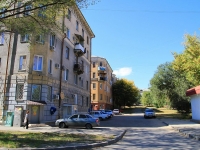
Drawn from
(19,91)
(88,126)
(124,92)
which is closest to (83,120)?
(88,126)

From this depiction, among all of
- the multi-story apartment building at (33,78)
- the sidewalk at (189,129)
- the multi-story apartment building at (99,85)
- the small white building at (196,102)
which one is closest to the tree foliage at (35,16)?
the multi-story apartment building at (33,78)

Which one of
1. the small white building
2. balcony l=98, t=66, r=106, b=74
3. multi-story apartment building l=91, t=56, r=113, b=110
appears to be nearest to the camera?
the small white building

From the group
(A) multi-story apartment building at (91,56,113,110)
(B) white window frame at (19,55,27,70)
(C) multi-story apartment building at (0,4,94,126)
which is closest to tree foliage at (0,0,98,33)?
(C) multi-story apartment building at (0,4,94,126)

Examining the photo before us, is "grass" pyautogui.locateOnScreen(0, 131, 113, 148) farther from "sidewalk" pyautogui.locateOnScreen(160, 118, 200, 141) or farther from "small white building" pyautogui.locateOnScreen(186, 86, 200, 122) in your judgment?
"small white building" pyautogui.locateOnScreen(186, 86, 200, 122)

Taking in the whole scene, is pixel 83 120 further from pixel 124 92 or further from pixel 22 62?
pixel 124 92

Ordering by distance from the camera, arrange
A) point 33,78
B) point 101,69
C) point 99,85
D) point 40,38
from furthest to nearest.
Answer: point 101,69
point 99,85
point 33,78
point 40,38

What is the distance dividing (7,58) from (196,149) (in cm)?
2009

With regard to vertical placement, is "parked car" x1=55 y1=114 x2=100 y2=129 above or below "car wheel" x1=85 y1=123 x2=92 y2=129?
above

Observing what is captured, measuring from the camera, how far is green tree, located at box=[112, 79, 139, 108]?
223ft

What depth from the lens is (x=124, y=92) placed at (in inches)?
2687

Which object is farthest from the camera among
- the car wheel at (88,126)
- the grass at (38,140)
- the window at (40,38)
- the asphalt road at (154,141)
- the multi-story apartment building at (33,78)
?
the multi-story apartment building at (33,78)

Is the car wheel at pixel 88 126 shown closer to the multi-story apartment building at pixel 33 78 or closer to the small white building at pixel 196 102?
the multi-story apartment building at pixel 33 78

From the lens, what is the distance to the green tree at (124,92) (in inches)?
2677

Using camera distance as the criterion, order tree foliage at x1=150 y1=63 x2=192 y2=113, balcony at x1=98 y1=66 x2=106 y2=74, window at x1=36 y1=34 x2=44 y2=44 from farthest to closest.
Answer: balcony at x1=98 y1=66 x2=106 y2=74, tree foliage at x1=150 y1=63 x2=192 y2=113, window at x1=36 y1=34 x2=44 y2=44
